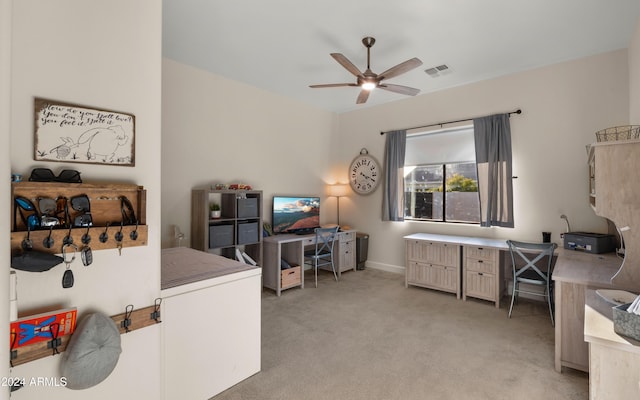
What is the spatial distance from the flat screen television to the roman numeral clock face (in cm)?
82

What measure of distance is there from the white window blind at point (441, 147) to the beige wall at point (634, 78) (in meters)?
1.54

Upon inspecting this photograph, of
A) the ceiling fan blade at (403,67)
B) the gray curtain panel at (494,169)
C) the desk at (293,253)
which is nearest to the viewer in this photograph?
the ceiling fan blade at (403,67)

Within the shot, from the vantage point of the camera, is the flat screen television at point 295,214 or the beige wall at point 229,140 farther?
the flat screen television at point 295,214

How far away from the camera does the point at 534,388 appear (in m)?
1.98

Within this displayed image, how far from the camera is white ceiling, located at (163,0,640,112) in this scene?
8.05 feet

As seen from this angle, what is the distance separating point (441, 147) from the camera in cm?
441

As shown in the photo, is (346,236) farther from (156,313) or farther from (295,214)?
(156,313)

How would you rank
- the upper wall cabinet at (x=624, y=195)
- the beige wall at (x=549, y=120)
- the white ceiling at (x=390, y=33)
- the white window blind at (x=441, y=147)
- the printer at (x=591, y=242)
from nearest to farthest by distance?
the upper wall cabinet at (x=624, y=195) < the white ceiling at (x=390, y=33) < the printer at (x=591, y=242) < the beige wall at (x=549, y=120) < the white window blind at (x=441, y=147)

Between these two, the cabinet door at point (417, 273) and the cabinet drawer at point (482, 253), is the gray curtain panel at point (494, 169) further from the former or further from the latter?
the cabinet door at point (417, 273)

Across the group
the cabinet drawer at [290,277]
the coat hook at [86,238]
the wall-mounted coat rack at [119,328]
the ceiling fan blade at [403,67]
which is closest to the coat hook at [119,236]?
the coat hook at [86,238]

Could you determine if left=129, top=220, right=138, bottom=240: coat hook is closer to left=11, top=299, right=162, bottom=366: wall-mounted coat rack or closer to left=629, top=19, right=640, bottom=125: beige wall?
left=11, top=299, right=162, bottom=366: wall-mounted coat rack

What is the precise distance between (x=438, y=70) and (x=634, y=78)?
1830 mm

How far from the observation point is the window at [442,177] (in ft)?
13.7

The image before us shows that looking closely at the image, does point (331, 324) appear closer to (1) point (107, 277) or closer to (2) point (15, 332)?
(1) point (107, 277)
